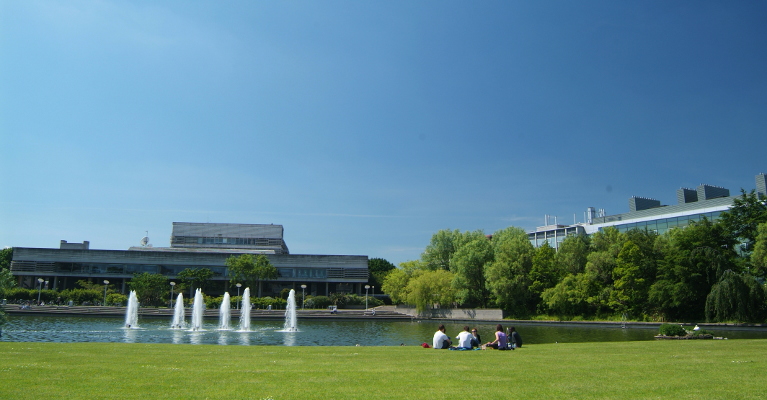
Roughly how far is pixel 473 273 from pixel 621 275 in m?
19.3

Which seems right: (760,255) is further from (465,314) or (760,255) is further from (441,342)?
(441,342)

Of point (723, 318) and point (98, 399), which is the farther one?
point (723, 318)

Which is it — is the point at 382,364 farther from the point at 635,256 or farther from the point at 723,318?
the point at 635,256

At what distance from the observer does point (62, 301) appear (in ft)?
250

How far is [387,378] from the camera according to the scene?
35.5 feet

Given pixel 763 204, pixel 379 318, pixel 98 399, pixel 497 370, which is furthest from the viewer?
pixel 379 318

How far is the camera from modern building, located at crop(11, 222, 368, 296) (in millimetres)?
97438

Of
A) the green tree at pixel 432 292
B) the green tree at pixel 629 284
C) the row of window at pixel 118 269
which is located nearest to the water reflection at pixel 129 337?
the green tree at pixel 432 292

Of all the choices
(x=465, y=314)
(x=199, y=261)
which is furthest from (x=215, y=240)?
(x=465, y=314)

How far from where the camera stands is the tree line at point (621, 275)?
41.3m

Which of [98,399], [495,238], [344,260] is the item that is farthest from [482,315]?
[98,399]

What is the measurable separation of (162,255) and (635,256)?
265 ft

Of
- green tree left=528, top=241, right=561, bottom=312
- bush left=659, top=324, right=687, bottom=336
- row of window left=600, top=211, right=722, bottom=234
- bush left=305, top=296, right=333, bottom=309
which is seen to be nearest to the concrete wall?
green tree left=528, top=241, right=561, bottom=312

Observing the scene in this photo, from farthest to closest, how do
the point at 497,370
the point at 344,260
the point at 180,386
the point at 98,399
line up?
the point at 344,260
the point at 497,370
the point at 180,386
the point at 98,399
